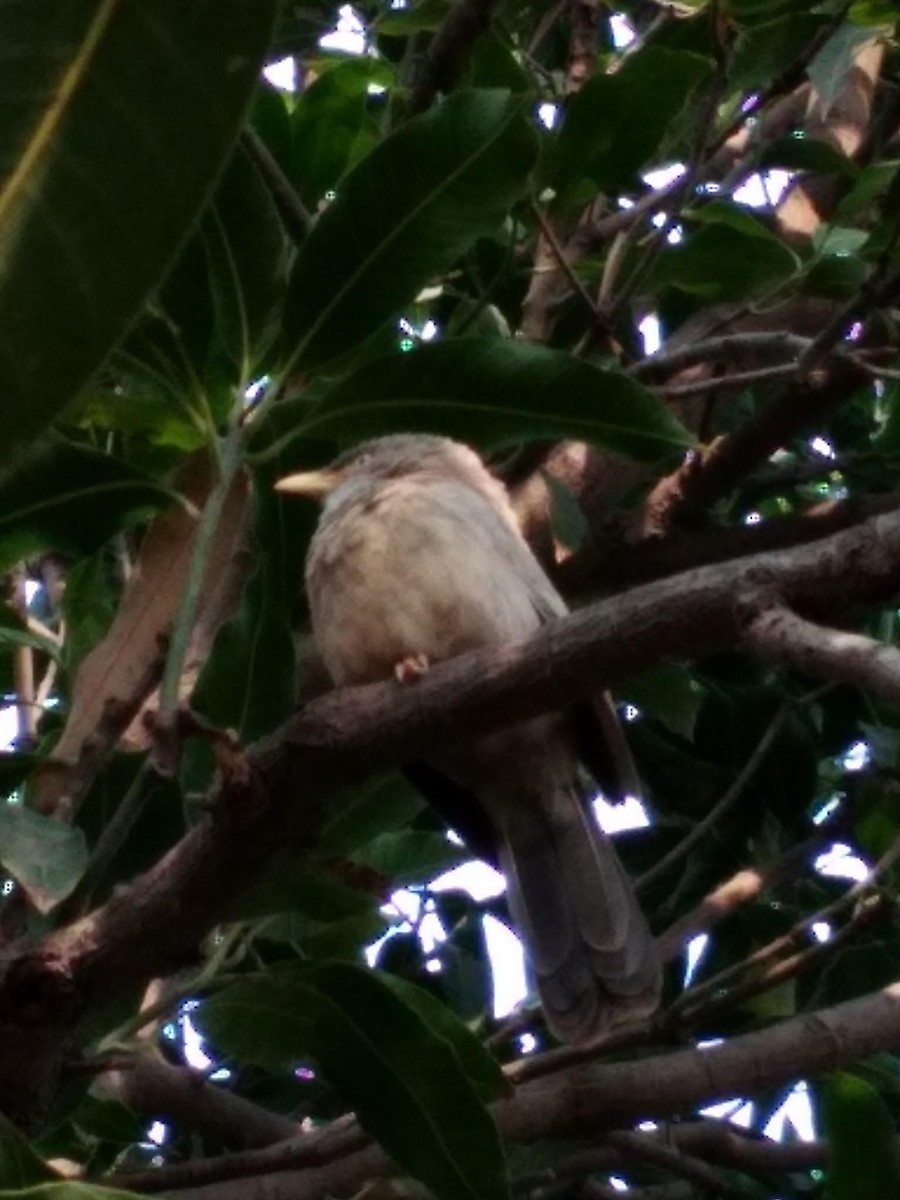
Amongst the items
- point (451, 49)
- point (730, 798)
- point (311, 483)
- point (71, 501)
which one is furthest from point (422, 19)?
point (730, 798)

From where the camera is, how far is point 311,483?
317 cm

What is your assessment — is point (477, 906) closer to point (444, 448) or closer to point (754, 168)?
point (444, 448)

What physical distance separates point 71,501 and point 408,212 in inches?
25.6

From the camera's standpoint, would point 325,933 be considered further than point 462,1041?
Yes

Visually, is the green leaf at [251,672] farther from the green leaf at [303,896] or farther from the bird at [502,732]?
the bird at [502,732]

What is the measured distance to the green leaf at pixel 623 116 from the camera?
9.20ft

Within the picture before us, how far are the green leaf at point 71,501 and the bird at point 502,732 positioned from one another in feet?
1.03

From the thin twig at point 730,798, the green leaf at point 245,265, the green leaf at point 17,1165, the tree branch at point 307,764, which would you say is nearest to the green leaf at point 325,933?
the thin twig at point 730,798

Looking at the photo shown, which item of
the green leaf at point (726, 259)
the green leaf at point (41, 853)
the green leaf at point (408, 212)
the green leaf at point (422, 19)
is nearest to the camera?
the green leaf at point (41, 853)

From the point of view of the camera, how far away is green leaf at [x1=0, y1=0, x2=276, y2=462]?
2.30 feet

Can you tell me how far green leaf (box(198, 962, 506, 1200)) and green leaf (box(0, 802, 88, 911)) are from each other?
0.53 m

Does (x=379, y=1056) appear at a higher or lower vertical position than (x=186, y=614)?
lower

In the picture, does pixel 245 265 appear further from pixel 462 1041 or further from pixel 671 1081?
pixel 671 1081

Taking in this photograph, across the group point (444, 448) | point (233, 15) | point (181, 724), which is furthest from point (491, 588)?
point (233, 15)
